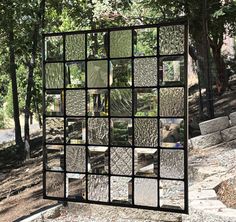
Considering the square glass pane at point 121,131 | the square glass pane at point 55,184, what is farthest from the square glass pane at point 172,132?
the square glass pane at point 55,184

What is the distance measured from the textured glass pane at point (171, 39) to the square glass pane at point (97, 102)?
82cm

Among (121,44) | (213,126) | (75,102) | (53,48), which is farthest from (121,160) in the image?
(213,126)

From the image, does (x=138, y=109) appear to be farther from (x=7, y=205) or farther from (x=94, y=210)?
(x=7, y=205)

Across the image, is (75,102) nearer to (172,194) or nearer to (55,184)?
(55,184)

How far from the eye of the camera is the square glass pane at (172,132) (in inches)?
162

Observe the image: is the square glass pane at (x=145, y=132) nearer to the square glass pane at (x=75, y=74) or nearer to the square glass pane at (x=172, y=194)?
the square glass pane at (x=172, y=194)

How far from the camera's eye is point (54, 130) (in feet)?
15.9

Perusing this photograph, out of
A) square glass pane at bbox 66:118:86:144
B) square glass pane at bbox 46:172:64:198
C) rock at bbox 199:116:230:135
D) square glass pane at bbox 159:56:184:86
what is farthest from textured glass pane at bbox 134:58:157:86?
rock at bbox 199:116:230:135

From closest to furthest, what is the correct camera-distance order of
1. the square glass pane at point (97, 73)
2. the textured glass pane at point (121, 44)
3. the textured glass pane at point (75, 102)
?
the textured glass pane at point (121, 44) < the square glass pane at point (97, 73) < the textured glass pane at point (75, 102)

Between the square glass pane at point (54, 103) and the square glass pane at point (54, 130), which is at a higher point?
the square glass pane at point (54, 103)

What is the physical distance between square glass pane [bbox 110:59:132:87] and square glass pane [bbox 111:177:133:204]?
3.48 ft

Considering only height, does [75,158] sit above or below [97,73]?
below

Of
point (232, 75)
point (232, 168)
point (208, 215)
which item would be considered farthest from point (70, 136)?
point (232, 75)

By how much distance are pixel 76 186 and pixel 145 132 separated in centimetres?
114
